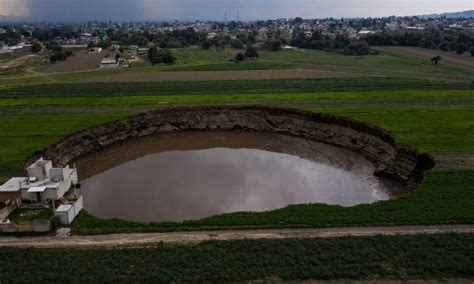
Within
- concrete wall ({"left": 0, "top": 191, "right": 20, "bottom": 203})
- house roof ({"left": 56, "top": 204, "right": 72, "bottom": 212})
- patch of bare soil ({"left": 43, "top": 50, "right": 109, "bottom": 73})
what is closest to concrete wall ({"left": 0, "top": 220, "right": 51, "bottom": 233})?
house roof ({"left": 56, "top": 204, "right": 72, "bottom": 212})

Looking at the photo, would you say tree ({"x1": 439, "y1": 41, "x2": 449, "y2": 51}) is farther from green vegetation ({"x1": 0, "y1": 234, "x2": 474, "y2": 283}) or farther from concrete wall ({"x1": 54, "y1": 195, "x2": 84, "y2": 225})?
concrete wall ({"x1": 54, "y1": 195, "x2": 84, "y2": 225})

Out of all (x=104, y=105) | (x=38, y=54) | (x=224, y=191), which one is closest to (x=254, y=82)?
(x=104, y=105)

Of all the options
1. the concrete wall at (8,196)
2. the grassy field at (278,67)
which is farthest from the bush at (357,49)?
the concrete wall at (8,196)

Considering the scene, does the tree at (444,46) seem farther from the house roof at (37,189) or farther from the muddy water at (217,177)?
the house roof at (37,189)

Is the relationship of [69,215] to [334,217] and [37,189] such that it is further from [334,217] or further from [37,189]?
[334,217]

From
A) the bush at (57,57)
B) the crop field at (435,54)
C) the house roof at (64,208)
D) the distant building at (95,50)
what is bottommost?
the distant building at (95,50)

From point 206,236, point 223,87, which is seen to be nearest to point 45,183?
point 206,236

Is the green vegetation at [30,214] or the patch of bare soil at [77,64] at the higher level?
the green vegetation at [30,214]
